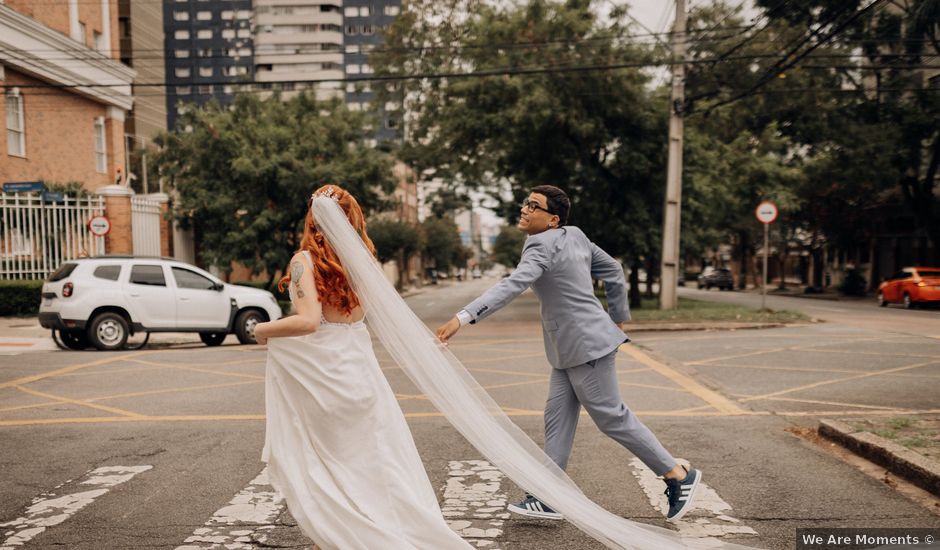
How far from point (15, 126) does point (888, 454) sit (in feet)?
93.4

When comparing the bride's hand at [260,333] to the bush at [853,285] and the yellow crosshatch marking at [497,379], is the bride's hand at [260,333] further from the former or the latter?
the bush at [853,285]

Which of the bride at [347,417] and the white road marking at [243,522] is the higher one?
the bride at [347,417]

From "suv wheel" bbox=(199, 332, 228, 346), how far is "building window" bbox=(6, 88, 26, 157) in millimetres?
14429

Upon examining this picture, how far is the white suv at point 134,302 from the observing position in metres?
14.5

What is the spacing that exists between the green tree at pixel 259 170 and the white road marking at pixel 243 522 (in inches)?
790

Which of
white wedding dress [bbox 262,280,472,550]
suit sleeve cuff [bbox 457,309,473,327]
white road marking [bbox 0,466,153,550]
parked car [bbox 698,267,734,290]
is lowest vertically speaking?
parked car [bbox 698,267,734,290]

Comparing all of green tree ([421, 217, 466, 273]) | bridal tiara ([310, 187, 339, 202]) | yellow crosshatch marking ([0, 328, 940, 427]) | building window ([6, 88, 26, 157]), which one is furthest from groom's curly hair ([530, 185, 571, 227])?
green tree ([421, 217, 466, 273])

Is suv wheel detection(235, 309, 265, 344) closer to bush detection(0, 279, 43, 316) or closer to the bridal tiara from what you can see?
bush detection(0, 279, 43, 316)

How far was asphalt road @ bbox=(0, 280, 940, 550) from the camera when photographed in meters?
4.62

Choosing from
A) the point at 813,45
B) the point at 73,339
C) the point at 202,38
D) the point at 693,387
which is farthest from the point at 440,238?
the point at 693,387

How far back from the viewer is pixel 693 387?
9.86 m

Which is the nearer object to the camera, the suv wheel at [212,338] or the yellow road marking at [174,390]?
the yellow road marking at [174,390]

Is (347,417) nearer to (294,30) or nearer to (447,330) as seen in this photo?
(447,330)

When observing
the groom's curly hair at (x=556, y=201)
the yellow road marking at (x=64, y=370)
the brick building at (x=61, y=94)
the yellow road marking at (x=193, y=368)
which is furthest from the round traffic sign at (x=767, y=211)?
the brick building at (x=61, y=94)
